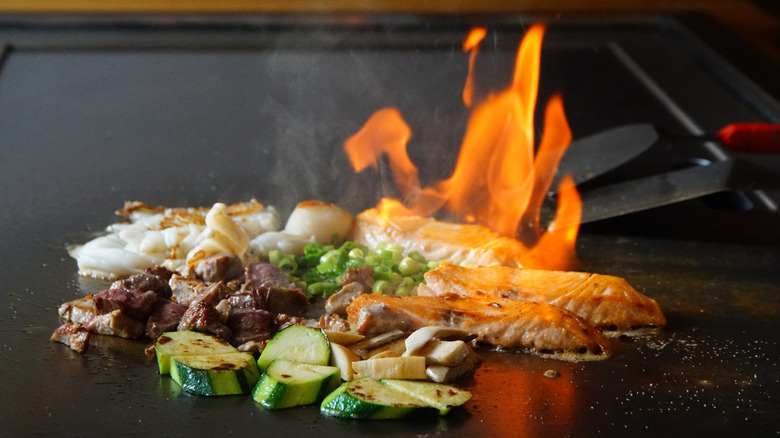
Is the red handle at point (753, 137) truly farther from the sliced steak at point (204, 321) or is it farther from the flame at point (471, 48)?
the sliced steak at point (204, 321)

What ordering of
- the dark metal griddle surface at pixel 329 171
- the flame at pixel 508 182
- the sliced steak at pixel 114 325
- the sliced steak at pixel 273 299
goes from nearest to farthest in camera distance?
1. the dark metal griddle surface at pixel 329 171
2. the sliced steak at pixel 114 325
3. the sliced steak at pixel 273 299
4. the flame at pixel 508 182

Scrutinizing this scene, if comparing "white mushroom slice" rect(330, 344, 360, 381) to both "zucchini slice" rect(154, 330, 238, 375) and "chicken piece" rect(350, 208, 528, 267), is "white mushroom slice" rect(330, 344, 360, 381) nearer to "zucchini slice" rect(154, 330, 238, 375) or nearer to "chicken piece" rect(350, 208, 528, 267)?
"zucchini slice" rect(154, 330, 238, 375)

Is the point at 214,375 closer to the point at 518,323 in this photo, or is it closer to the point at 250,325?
the point at 250,325

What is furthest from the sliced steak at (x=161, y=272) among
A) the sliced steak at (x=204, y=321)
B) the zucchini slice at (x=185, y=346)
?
the zucchini slice at (x=185, y=346)

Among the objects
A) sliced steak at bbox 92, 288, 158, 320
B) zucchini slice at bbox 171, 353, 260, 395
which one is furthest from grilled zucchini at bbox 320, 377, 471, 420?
sliced steak at bbox 92, 288, 158, 320

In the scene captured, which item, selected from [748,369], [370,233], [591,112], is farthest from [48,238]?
[591,112]

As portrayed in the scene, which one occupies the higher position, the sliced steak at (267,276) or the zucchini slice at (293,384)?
the sliced steak at (267,276)
